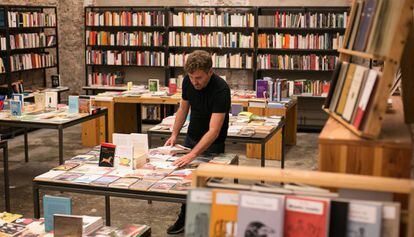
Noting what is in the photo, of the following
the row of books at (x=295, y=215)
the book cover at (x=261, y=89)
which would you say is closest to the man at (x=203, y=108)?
the row of books at (x=295, y=215)

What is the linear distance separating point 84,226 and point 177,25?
306 inches

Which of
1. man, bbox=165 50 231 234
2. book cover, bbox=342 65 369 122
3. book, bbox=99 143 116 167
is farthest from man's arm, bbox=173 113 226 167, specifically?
book cover, bbox=342 65 369 122

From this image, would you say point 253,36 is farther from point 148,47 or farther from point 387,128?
point 387,128

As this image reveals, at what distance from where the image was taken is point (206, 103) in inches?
186

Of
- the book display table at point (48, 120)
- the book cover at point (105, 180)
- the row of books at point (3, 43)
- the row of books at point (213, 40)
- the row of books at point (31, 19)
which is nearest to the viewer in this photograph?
the book cover at point (105, 180)

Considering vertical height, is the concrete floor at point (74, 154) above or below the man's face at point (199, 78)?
below

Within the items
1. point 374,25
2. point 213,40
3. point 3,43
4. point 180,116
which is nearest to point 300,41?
point 213,40

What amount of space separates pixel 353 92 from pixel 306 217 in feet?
2.26

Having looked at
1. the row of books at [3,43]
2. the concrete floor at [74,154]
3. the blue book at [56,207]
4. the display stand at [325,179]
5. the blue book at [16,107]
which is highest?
the row of books at [3,43]

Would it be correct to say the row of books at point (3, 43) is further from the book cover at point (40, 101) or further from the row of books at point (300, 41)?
the row of books at point (300, 41)

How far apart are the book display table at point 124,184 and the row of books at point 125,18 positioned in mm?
6931

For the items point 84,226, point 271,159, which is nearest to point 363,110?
point 84,226

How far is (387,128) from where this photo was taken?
2469 millimetres

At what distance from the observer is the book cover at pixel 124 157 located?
4270 mm
